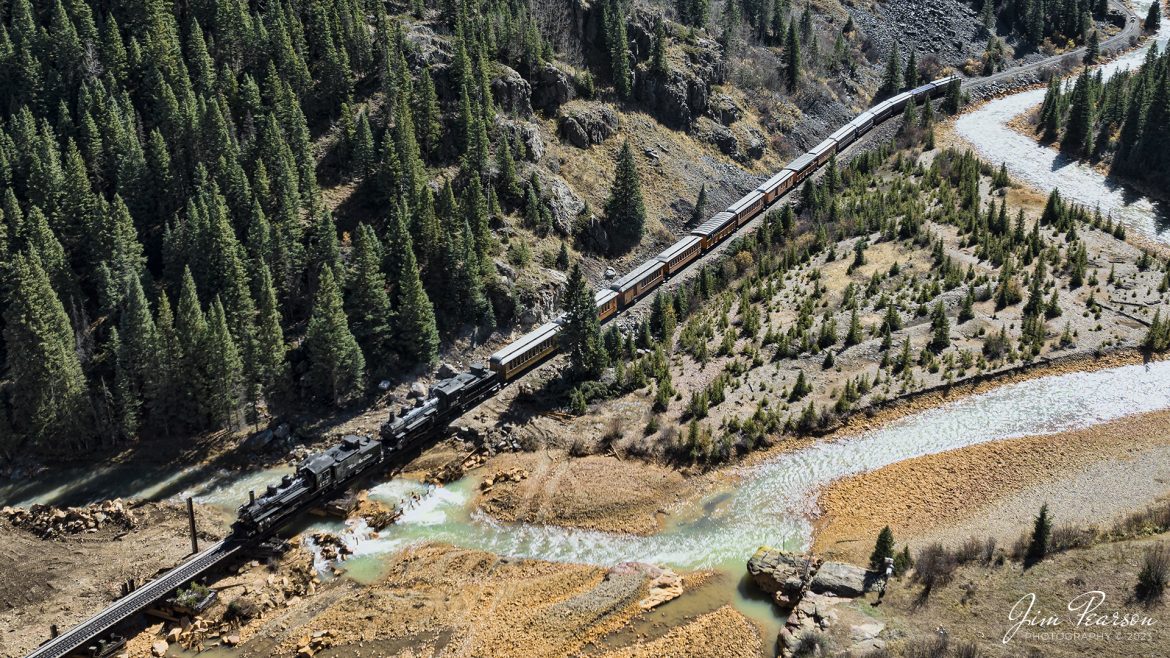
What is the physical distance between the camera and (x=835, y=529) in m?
63.0

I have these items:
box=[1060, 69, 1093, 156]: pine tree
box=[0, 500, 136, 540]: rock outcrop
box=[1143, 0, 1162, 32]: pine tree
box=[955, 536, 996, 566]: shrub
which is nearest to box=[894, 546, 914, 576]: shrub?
box=[955, 536, 996, 566]: shrub

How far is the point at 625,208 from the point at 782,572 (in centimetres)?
5175

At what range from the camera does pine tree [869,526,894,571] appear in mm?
56062

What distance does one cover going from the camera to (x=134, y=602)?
57062 mm

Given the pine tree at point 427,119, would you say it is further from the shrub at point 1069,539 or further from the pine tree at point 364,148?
the shrub at point 1069,539

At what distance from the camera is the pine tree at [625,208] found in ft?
329

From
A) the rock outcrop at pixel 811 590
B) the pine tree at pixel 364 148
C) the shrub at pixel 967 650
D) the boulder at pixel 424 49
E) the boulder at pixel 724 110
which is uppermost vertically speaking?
the boulder at pixel 424 49

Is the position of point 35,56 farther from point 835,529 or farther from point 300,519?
point 835,529

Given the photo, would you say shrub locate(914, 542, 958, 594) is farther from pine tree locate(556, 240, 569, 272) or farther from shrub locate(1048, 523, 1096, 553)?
pine tree locate(556, 240, 569, 272)

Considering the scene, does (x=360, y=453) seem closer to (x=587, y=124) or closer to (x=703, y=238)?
(x=703, y=238)

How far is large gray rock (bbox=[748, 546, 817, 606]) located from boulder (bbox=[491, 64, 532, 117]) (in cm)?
6235

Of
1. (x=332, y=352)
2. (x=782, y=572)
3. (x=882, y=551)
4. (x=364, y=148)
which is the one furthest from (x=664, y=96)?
(x=882, y=551)

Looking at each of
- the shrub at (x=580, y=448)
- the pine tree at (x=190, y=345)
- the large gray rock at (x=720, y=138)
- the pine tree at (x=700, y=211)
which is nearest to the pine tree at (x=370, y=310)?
the pine tree at (x=190, y=345)
